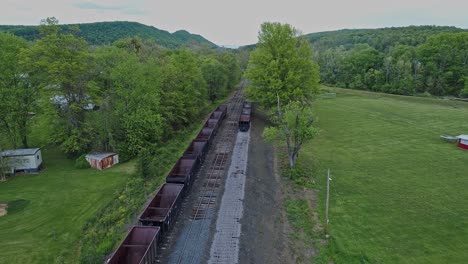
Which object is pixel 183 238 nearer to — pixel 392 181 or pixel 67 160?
pixel 392 181

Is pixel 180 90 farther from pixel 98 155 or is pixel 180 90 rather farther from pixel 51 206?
pixel 51 206

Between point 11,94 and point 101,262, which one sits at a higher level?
point 11,94

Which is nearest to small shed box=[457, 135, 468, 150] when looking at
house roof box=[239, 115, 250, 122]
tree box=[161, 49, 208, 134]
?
house roof box=[239, 115, 250, 122]

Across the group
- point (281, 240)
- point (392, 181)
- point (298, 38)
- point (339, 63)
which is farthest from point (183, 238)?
point (339, 63)

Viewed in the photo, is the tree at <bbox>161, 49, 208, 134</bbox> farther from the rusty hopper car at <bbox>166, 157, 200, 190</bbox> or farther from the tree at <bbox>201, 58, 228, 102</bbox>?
the rusty hopper car at <bbox>166, 157, 200, 190</bbox>

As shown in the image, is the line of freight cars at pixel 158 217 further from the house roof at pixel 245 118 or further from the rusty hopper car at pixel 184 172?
the house roof at pixel 245 118

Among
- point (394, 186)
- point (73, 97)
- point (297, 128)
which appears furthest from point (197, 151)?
point (394, 186)

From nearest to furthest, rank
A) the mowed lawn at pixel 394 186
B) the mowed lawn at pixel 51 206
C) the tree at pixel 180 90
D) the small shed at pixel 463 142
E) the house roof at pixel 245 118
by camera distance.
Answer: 1. the mowed lawn at pixel 394 186
2. the mowed lawn at pixel 51 206
3. the small shed at pixel 463 142
4. the tree at pixel 180 90
5. the house roof at pixel 245 118

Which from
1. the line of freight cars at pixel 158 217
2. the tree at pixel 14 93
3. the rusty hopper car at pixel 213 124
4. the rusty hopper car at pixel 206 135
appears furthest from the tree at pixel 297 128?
the tree at pixel 14 93
